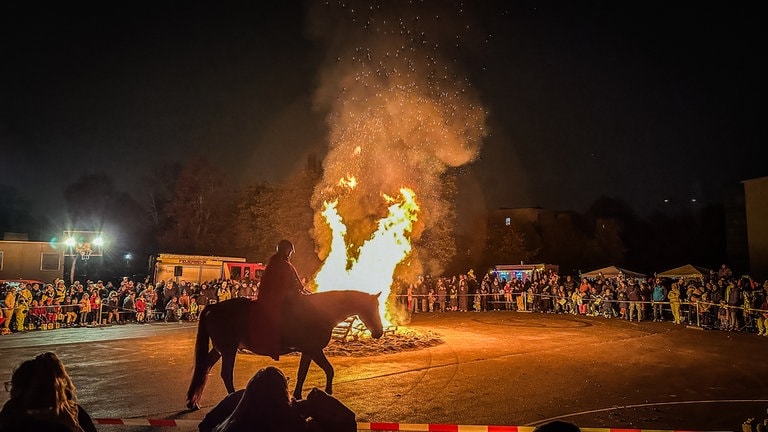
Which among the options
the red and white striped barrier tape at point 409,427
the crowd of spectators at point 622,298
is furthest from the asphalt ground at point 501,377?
the crowd of spectators at point 622,298

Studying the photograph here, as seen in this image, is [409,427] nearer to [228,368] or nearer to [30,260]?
[228,368]

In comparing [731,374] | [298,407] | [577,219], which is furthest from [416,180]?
[577,219]

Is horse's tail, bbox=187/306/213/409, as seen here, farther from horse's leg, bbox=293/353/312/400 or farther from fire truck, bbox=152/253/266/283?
fire truck, bbox=152/253/266/283

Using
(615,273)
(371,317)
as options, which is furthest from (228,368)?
(615,273)

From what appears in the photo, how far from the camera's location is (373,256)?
19312 mm

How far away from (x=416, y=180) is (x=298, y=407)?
90.7 ft

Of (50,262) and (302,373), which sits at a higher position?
(50,262)

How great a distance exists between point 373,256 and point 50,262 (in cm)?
2862

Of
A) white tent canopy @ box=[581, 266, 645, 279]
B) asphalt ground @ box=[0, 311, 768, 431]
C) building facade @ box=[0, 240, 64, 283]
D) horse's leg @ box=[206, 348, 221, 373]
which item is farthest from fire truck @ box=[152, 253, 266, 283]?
white tent canopy @ box=[581, 266, 645, 279]

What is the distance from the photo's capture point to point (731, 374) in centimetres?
1084

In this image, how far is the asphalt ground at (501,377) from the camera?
791cm

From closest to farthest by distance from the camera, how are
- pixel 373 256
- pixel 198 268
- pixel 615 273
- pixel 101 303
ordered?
pixel 373 256 < pixel 101 303 < pixel 198 268 < pixel 615 273

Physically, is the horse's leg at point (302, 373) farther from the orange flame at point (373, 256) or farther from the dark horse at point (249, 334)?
the orange flame at point (373, 256)

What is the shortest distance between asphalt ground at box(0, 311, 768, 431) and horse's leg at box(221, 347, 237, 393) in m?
0.66
